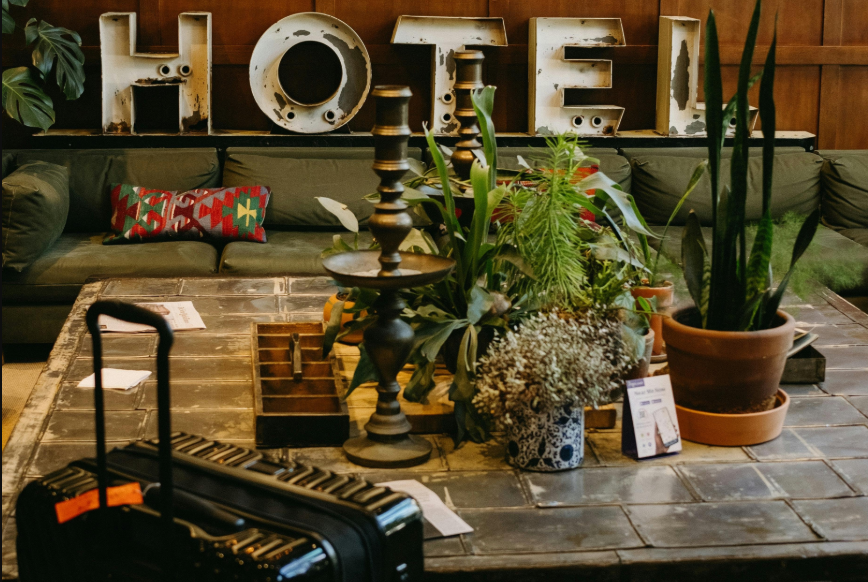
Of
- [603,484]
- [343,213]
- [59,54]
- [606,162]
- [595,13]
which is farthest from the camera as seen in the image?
[595,13]

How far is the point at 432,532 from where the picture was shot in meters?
1.29

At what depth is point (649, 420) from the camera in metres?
1.56

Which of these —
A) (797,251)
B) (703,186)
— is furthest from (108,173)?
(797,251)

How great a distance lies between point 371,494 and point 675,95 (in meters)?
3.87

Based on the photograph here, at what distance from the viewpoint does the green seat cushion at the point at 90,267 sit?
3.62m

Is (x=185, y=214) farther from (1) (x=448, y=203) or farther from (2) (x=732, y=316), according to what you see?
(2) (x=732, y=316)

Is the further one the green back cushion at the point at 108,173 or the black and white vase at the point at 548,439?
the green back cushion at the point at 108,173

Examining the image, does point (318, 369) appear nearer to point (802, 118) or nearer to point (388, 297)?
point (388, 297)

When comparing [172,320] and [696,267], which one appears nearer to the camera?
[696,267]

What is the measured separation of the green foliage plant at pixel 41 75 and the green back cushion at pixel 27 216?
0.25 metres

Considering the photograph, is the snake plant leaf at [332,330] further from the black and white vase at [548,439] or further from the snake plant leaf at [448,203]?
the black and white vase at [548,439]

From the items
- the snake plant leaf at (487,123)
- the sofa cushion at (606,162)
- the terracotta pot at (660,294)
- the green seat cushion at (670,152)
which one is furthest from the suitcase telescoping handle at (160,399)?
the green seat cushion at (670,152)

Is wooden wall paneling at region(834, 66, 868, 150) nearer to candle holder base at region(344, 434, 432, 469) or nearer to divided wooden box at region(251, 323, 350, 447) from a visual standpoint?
divided wooden box at region(251, 323, 350, 447)

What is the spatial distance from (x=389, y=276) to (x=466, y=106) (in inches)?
20.0
